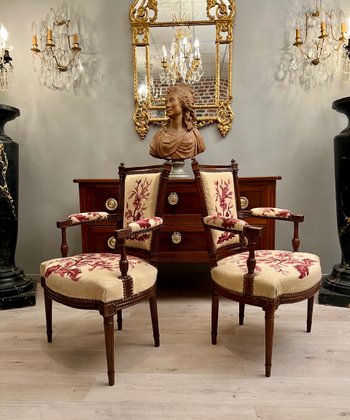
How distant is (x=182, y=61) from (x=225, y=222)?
199 cm

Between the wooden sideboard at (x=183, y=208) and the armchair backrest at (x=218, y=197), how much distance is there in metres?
0.45

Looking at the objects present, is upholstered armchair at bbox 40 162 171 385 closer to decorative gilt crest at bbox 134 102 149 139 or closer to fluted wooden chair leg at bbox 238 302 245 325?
fluted wooden chair leg at bbox 238 302 245 325

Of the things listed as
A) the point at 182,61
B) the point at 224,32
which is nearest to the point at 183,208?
the point at 182,61

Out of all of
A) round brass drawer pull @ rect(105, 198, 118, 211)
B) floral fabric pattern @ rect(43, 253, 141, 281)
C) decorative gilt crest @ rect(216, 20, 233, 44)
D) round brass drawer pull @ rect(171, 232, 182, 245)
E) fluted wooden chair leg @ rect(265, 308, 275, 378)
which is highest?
decorative gilt crest @ rect(216, 20, 233, 44)

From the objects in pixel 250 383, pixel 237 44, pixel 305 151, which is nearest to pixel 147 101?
pixel 237 44

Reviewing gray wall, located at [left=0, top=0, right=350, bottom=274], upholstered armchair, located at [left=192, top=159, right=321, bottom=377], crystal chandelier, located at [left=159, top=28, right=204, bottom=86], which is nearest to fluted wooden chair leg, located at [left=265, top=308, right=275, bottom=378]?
upholstered armchair, located at [left=192, top=159, right=321, bottom=377]

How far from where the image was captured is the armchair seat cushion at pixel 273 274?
5.65 ft

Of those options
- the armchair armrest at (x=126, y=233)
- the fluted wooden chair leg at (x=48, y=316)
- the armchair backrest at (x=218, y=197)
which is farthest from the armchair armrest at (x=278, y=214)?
the fluted wooden chair leg at (x=48, y=316)

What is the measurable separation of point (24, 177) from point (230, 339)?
2.57 m

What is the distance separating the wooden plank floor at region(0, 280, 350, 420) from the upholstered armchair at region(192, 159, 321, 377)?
157 mm

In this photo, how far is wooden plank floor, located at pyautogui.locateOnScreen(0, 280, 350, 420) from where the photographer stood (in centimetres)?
155

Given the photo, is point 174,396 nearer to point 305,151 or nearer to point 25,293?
point 25,293

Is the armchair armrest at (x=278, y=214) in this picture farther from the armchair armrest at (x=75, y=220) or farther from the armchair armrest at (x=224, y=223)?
the armchair armrest at (x=75, y=220)

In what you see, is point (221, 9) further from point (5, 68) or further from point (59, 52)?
point (5, 68)
